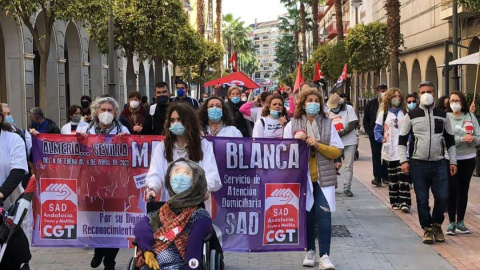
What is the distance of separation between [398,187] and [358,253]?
11.3 feet

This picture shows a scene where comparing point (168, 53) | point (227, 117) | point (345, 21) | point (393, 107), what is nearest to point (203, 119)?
point (227, 117)

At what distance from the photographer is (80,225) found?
741 cm

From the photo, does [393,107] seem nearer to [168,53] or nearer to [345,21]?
[168,53]

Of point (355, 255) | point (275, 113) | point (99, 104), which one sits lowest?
point (355, 255)

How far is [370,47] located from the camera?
36312 mm

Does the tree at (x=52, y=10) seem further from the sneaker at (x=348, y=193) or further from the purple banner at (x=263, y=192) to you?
the purple banner at (x=263, y=192)

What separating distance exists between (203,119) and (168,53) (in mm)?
22275

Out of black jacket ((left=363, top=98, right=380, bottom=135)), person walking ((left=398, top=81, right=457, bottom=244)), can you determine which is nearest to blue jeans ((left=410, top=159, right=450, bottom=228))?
person walking ((left=398, top=81, right=457, bottom=244))

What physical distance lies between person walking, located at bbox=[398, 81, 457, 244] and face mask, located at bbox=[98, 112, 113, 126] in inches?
134

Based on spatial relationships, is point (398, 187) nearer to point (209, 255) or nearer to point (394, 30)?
point (209, 255)

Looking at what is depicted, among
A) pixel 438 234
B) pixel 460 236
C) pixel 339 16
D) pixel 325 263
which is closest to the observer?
pixel 325 263

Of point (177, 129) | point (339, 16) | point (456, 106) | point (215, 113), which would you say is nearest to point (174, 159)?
point (177, 129)

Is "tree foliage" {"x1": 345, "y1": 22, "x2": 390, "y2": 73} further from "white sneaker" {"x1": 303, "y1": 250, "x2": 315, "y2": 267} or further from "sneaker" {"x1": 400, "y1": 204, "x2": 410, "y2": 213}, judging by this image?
"white sneaker" {"x1": 303, "y1": 250, "x2": 315, "y2": 267}

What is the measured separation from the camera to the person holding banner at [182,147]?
5848 millimetres
